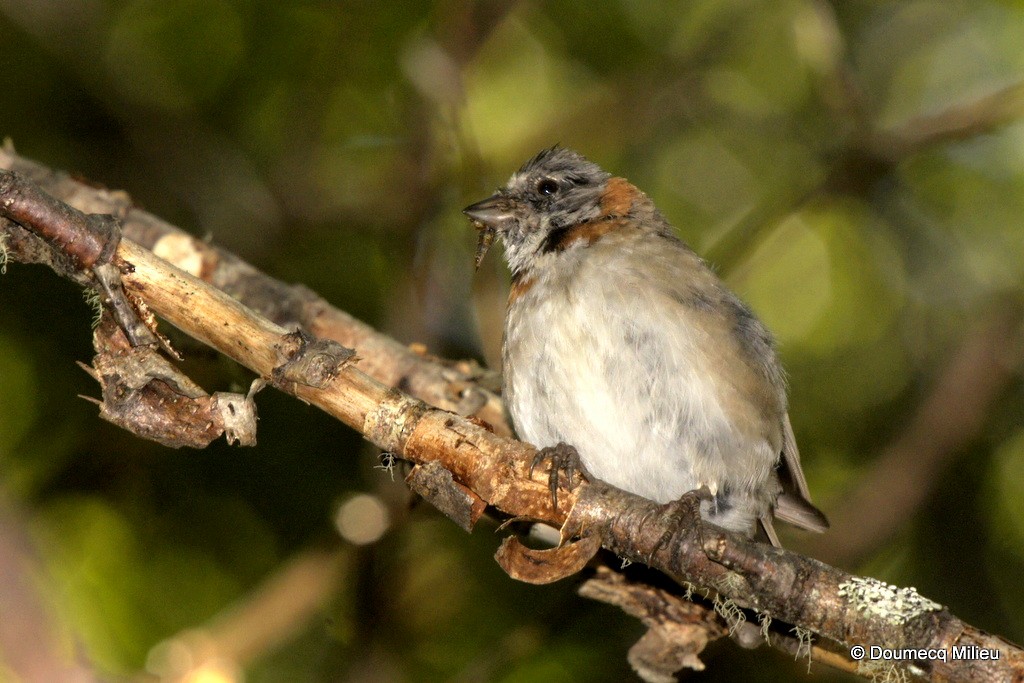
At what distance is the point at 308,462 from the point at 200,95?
8.49 ft

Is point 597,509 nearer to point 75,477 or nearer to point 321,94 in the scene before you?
point 75,477

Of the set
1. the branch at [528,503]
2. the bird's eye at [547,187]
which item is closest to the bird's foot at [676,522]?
the branch at [528,503]

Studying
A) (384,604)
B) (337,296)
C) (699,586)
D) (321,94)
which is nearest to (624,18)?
(321,94)

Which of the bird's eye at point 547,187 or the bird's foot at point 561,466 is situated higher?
the bird's eye at point 547,187

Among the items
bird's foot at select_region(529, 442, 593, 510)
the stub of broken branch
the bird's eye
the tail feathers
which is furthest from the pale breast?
the stub of broken branch

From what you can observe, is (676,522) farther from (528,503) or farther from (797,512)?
(797,512)

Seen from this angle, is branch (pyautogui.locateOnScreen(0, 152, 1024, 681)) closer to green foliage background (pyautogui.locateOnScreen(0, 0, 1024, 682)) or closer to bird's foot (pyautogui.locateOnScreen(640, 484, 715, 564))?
bird's foot (pyautogui.locateOnScreen(640, 484, 715, 564))

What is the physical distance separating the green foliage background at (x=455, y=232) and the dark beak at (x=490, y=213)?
904 mm

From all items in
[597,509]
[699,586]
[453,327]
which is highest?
[453,327]

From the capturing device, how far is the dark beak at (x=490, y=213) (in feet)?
14.8

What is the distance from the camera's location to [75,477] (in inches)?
209

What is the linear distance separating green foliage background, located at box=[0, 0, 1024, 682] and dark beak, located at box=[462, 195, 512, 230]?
2.97 ft

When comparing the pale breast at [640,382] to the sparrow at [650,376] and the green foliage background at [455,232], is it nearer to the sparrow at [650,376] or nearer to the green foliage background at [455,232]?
the sparrow at [650,376]

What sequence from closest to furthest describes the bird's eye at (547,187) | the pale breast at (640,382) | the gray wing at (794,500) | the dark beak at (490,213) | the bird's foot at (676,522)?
the bird's foot at (676,522) → the pale breast at (640,382) → the gray wing at (794,500) → the dark beak at (490,213) → the bird's eye at (547,187)
